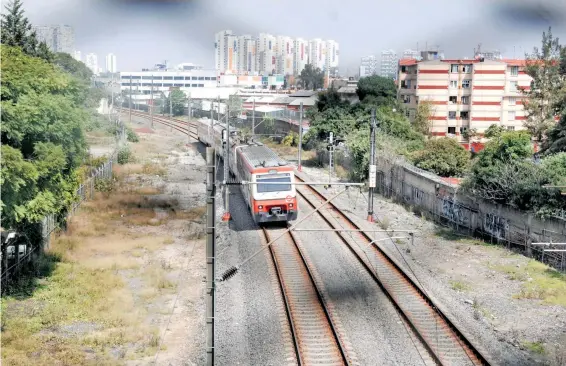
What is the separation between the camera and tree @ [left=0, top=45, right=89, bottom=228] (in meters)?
13.5

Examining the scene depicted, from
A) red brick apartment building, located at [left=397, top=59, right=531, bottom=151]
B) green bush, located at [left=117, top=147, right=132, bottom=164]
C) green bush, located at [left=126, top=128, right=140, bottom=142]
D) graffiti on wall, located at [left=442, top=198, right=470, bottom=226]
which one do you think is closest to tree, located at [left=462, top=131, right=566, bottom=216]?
graffiti on wall, located at [left=442, top=198, right=470, bottom=226]

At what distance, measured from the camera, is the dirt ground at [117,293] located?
12648 mm

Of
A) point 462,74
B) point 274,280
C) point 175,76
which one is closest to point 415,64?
point 462,74

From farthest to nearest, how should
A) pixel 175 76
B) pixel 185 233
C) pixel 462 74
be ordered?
1. pixel 175 76
2. pixel 462 74
3. pixel 185 233

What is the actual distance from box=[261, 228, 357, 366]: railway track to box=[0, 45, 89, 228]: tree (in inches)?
237

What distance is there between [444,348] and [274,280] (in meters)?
5.76

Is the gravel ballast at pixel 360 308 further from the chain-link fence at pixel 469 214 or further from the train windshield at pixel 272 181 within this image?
the chain-link fence at pixel 469 214

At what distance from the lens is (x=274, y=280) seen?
57.1 ft

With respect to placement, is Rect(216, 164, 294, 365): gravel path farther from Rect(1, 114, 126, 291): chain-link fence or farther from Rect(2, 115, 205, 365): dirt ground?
Rect(1, 114, 126, 291): chain-link fence

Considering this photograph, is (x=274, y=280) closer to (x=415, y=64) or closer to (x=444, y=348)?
(x=444, y=348)

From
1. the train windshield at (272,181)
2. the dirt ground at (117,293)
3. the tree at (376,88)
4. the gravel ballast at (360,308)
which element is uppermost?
the tree at (376,88)

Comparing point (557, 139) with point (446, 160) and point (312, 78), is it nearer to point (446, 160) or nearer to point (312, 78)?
point (446, 160)

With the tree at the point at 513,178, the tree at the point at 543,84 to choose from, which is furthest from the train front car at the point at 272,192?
the tree at the point at 543,84

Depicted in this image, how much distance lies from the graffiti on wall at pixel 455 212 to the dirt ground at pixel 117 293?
9.51 metres
